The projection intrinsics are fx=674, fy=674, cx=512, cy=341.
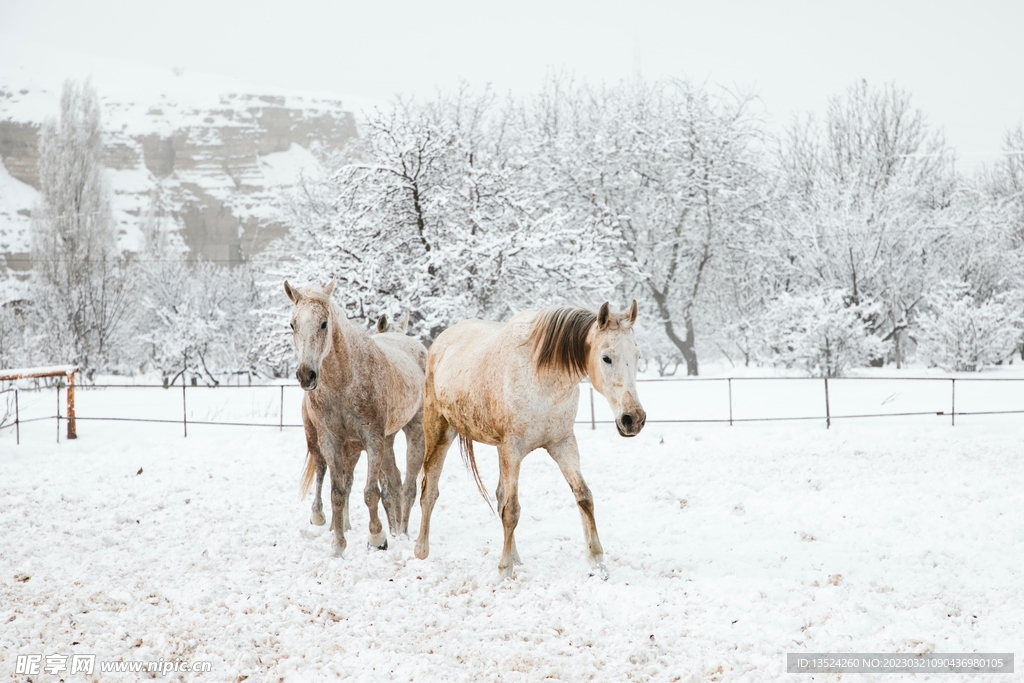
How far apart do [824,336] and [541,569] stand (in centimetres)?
1580

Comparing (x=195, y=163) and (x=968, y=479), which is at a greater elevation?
(x=195, y=163)

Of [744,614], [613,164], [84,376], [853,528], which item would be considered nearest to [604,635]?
[744,614]

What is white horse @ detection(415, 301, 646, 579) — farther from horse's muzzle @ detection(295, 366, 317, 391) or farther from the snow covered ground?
horse's muzzle @ detection(295, 366, 317, 391)

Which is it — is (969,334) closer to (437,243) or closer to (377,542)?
(437,243)

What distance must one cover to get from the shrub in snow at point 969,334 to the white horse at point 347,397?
18347 mm

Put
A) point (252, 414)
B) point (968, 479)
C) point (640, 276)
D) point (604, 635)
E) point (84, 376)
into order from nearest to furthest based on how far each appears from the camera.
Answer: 1. point (604, 635)
2. point (968, 479)
3. point (252, 414)
4. point (640, 276)
5. point (84, 376)

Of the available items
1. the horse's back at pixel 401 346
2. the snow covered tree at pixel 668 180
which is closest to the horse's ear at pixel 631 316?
the horse's back at pixel 401 346

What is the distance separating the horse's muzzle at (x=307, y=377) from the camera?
4898 mm

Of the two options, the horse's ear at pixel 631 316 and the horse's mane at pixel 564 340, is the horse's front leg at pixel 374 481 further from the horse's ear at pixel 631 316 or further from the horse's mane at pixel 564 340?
the horse's ear at pixel 631 316

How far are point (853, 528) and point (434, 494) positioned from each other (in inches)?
145

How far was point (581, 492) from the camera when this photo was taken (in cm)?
504

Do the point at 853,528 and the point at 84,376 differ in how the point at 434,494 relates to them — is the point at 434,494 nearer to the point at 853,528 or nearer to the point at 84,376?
the point at 853,528

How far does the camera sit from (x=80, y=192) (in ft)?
116

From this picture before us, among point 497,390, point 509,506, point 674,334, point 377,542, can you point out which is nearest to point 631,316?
point 497,390
